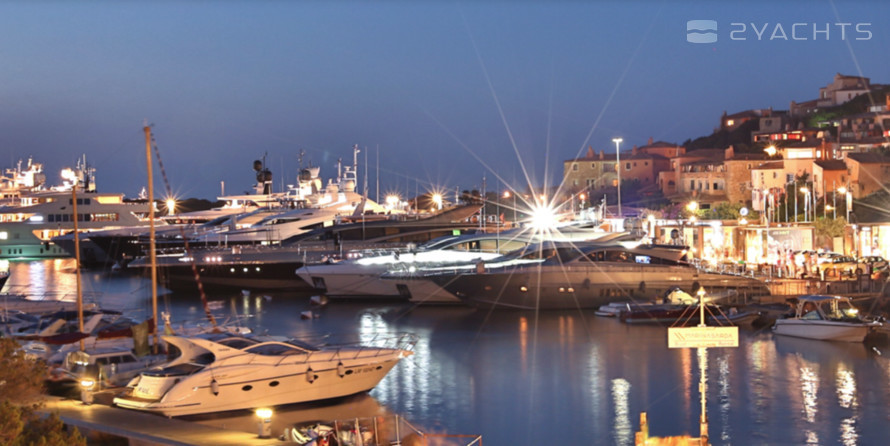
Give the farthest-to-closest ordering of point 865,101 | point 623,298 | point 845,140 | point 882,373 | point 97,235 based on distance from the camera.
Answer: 1. point 865,101
2. point 845,140
3. point 97,235
4. point 623,298
5. point 882,373

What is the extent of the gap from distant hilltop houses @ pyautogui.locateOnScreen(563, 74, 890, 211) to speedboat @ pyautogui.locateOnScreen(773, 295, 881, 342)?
732 inches

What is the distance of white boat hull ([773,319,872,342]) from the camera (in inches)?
987

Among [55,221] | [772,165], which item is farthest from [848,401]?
[55,221]

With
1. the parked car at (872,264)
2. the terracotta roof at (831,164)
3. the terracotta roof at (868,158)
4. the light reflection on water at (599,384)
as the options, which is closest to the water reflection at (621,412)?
the light reflection on water at (599,384)

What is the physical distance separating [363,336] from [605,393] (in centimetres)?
870

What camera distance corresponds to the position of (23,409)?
40.9ft

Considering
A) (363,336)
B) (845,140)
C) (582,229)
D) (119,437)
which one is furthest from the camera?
(845,140)

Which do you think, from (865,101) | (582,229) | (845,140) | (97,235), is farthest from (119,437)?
(865,101)

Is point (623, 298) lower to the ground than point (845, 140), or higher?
lower

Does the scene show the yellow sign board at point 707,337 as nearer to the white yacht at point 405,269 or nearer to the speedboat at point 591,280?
the speedboat at point 591,280

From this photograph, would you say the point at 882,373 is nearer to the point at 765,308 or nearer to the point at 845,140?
the point at 765,308

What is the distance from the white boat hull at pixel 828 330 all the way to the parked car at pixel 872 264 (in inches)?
326

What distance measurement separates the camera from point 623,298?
31328 mm

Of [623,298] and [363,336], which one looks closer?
[363,336]
